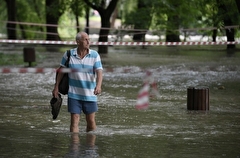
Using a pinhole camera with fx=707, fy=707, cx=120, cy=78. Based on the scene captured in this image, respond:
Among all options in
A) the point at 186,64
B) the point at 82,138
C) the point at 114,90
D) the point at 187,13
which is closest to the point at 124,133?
the point at 82,138

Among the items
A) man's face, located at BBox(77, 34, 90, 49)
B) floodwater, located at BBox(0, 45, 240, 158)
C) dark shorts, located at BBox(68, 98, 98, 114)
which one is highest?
man's face, located at BBox(77, 34, 90, 49)

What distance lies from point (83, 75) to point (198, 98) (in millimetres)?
4987

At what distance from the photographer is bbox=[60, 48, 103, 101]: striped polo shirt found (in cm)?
1034

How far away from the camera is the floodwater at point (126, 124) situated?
10.0m

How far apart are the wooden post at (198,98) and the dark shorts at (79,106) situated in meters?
4.62

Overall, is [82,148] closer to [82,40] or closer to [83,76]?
[83,76]

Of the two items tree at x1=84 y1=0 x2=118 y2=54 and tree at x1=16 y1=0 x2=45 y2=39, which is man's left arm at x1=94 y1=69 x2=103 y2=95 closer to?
tree at x1=84 y1=0 x2=118 y2=54

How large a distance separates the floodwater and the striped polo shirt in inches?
29.9

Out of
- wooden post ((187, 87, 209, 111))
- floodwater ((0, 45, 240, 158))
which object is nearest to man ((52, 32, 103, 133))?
floodwater ((0, 45, 240, 158))

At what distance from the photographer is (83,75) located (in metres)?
10.4

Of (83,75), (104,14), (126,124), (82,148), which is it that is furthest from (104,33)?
(82,148)

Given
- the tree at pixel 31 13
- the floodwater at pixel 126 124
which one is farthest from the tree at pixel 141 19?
the floodwater at pixel 126 124

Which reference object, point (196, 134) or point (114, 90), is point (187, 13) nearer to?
point (114, 90)

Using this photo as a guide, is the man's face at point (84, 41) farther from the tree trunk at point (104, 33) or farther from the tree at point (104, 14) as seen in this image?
the tree trunk at point (104, 33)
